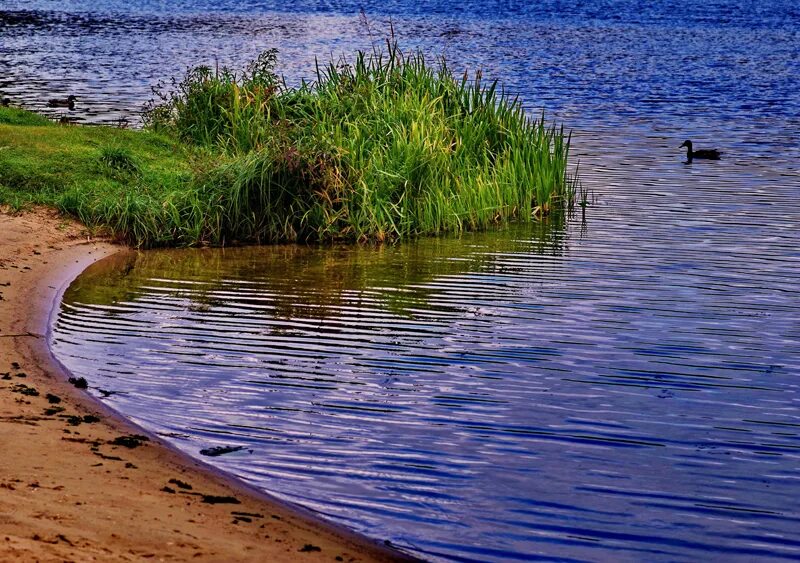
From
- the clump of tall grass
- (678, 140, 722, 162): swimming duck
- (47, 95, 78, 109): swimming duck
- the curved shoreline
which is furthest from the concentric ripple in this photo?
(47, 95, 78, 109): swimming duck

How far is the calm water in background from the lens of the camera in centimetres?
774

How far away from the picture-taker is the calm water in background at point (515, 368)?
774cm

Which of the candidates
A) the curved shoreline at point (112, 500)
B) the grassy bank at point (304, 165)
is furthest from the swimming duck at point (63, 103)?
the curved shoreline at point (112, 500)

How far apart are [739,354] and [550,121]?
19.5 meters

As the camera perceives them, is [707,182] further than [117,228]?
Yes

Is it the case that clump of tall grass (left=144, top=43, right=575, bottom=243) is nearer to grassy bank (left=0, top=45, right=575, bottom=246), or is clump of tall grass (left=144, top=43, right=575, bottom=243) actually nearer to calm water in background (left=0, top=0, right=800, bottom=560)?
grassy bank (left=0, top=45, right=575, bottom=246)

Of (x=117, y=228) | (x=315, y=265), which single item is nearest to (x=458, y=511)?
(x=315, y=265)

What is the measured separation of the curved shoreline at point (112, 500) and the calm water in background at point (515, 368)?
329 mm

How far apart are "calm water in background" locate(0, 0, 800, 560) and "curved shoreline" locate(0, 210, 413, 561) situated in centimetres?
33

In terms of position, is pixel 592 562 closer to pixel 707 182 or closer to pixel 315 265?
pixel 315 265

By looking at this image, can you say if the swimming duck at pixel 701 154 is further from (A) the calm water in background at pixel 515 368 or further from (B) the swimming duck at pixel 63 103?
(B) the swimming duck at pixel 63 103

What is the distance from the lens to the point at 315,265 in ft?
50.7

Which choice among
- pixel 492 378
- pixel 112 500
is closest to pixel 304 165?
pixel 492 378

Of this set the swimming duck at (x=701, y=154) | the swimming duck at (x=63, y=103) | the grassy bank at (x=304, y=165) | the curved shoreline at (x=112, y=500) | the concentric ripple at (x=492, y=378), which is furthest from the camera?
the swimming duck at (x=63, y=103)
